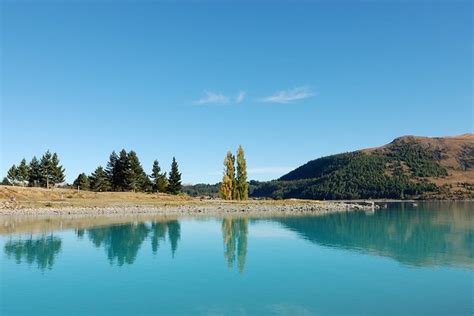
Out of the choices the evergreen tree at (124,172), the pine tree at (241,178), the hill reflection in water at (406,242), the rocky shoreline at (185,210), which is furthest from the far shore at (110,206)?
the hill reflection in water at (406,242)

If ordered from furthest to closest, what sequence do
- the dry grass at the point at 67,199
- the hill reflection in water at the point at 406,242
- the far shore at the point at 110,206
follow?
the dry grass at the point at 67,199, the far shore at the point at 110,206, the hill reflection in water at the point at 406,242

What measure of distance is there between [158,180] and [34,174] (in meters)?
30.5

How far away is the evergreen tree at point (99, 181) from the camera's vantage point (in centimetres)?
10769

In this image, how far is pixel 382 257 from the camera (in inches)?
1177

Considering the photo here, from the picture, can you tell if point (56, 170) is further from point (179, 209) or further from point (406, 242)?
point (406, 242)

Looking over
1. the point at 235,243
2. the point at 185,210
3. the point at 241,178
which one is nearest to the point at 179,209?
the point at 185,210

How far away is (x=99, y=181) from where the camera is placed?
110 metres

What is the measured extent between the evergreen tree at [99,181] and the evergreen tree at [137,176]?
740cm

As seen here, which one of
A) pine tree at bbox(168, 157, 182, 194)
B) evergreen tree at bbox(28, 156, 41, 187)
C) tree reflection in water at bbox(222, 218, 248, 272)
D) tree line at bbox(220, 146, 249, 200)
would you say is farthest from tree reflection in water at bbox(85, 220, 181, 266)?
evergreen tree at bbox(28, 156, 41, 187)

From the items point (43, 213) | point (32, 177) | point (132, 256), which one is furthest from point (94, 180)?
point (132, 256)

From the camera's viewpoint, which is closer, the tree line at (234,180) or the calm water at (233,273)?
the calm water at (233,273)

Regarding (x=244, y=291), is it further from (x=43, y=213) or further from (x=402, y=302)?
(x=43, y=213)

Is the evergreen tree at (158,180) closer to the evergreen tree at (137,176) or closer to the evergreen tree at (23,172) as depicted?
the evergreen tree at (137,176)

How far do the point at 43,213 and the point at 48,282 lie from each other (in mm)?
48315
